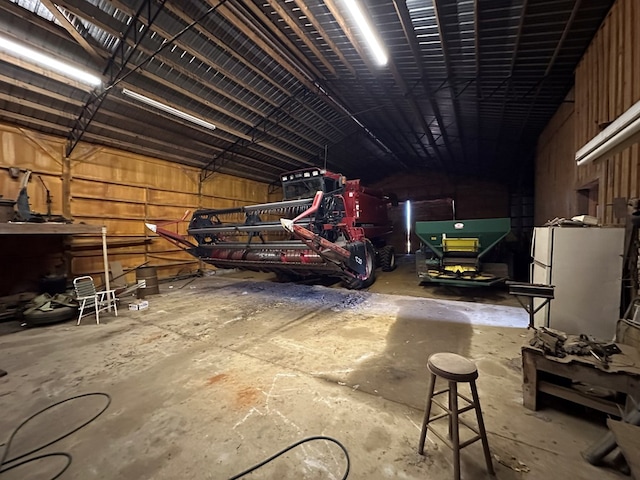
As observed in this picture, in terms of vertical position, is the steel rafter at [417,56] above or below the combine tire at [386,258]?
above

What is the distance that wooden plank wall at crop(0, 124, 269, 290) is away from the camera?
540 cm

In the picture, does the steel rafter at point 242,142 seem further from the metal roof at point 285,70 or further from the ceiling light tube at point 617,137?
the ceiling light tube at point 617,137

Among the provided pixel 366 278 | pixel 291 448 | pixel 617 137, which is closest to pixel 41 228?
pixel 291 448

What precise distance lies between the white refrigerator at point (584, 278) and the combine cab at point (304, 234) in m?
2.83

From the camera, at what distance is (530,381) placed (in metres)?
1.95

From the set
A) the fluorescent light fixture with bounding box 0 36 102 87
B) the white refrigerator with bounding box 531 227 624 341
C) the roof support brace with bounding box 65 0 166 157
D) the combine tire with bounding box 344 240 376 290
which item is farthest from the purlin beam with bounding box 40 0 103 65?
the white refrigerator with bounding box 531 227 624 341

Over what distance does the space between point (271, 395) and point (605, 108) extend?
5419 mm

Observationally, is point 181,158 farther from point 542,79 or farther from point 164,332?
point 542,79

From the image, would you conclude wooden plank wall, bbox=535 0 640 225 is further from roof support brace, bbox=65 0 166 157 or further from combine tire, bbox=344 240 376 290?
roof support brace, bbox=65 0 166 157

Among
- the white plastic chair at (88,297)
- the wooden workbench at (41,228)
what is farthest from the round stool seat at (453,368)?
the wooden workbench at (41,228)

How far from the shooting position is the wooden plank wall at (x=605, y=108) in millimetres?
2904

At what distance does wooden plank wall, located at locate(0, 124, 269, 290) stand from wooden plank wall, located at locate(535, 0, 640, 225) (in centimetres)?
894

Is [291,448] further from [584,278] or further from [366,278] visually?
[366,278]

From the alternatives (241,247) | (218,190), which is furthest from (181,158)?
(241,247)
